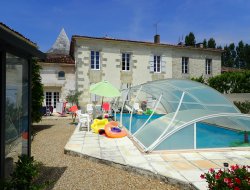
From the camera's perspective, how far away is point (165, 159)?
Result: 6555 mm

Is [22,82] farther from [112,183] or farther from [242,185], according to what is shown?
[242,185]

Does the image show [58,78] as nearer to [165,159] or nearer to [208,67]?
[208,67]

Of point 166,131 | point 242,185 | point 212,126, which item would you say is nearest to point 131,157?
point 166,131

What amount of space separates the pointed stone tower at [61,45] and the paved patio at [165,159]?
27.2 meters

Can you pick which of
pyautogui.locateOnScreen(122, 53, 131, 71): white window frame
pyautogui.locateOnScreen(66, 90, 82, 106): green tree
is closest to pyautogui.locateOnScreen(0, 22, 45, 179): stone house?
pyautogui.locateOnScreen(66, 90, 82, 106): green tree

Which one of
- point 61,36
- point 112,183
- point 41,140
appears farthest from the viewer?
point 61,36

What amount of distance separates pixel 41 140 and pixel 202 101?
6.79 metres

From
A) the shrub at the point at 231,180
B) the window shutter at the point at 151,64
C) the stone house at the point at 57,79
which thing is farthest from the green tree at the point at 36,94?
the window shutter at the point at 151,64

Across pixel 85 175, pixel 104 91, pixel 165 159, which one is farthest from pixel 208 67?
pixel 85 175

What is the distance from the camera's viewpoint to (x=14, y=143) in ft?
14.0

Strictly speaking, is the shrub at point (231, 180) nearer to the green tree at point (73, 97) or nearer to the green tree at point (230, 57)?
the green tree at point (73, 97)

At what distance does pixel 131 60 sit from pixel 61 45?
46.6 feet

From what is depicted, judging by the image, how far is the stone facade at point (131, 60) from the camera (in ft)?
74.8

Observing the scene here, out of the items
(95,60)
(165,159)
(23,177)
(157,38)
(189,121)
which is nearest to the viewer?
(23,177)
